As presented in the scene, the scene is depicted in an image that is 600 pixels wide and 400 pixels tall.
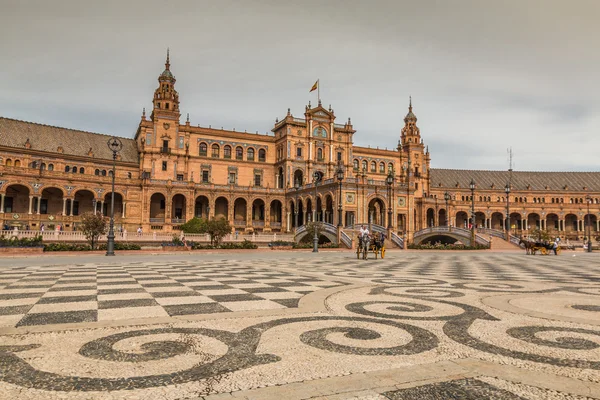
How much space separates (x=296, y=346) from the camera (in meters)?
4.08

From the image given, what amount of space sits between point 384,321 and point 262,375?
2.37 metres

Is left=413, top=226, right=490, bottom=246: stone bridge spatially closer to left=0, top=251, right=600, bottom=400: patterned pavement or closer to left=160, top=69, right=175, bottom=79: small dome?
left=0, top=251, right=600, bottom=400: patterned pavement

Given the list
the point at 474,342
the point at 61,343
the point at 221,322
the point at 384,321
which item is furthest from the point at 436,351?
the point at 61,343

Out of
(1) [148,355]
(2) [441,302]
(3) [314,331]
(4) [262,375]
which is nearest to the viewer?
(4) [262,375]

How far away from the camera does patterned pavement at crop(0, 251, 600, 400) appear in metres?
2.99

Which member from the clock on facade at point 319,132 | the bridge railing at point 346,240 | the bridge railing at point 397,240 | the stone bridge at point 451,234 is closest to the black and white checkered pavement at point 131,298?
the bridge railing at point 346,240

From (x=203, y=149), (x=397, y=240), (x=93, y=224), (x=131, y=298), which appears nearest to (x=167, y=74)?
(x=203, y=149)

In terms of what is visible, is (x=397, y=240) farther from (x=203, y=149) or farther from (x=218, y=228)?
(x=203, y=149)

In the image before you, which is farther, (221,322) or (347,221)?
(347,221)

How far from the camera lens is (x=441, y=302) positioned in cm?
677

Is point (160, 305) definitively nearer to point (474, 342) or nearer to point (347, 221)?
point (474, 342)

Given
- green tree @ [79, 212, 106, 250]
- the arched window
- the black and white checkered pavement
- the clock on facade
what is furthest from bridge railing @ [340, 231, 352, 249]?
the arched window

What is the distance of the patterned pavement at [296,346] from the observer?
9.82ft

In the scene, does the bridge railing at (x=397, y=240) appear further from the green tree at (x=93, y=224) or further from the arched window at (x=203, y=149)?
the arched window at (x=203, y=149)
